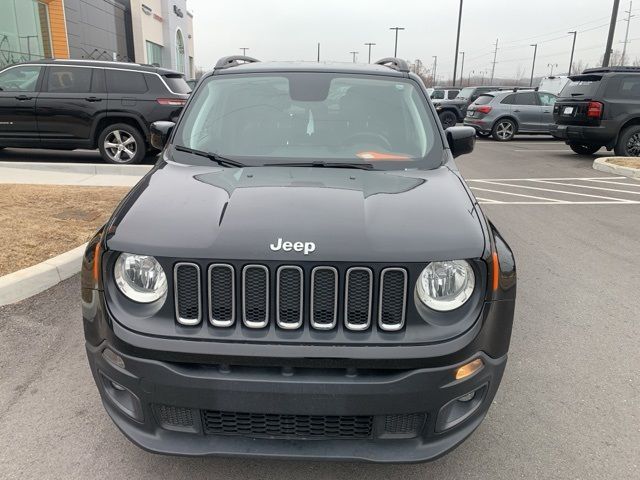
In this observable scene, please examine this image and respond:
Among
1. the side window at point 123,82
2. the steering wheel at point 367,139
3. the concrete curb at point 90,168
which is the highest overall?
the side window at point 123,82

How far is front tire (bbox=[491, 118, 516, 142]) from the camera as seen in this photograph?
19.3m

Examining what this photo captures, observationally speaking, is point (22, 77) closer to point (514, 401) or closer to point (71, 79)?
point (71, 79)

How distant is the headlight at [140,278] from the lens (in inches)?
86.1

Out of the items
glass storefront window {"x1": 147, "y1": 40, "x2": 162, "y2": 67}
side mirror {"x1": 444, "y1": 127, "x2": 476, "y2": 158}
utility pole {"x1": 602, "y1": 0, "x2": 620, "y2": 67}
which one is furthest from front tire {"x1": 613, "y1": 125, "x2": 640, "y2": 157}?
glass storefront window {"x1": 147, "y1": 40, "x2": 162, "y2": 67}

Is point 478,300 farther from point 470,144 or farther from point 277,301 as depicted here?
point 470,144

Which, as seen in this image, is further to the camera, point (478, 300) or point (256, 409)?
point (478, 300)

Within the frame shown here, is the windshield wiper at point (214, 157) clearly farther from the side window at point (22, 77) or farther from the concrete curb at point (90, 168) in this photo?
the side window at point (22, 77)

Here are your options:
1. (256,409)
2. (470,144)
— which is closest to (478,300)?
(256,409)

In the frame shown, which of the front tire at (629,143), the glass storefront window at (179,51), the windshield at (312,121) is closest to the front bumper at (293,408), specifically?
the windshield at (312,121)

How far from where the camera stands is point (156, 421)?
2.20 metres

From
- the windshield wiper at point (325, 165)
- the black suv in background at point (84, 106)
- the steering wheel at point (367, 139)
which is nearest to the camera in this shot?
the windshield wiper at point (325, 165)

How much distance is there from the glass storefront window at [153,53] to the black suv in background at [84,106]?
34.4 meters

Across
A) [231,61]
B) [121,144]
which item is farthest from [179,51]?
[231,61]

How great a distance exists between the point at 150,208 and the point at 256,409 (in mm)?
1006
